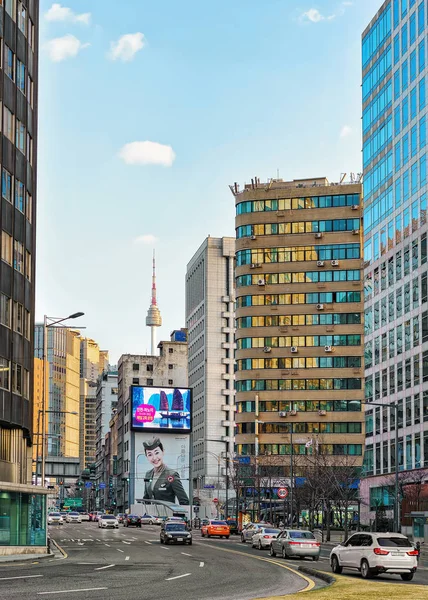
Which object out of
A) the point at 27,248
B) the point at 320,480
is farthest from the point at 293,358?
the point at 27,248

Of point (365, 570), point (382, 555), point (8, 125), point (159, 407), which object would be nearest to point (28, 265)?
point (8, 125)

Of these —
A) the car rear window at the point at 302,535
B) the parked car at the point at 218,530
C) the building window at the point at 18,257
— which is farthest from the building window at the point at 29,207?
the parked car at the point at 218,530

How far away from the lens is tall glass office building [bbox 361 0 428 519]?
8181 cm

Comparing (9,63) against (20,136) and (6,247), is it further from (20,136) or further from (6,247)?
(6,247)

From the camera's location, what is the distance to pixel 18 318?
5672 centimetres

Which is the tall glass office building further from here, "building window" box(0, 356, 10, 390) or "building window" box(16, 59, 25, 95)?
"building window" box(0, 356, 10, 390)

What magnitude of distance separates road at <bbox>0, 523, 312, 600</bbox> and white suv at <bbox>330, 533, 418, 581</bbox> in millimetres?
2306

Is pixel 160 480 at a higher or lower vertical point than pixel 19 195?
lower

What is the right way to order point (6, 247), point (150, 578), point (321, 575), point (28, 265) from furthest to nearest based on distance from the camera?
point (28, 265) → point (6, 247) → point (321, 575) → point (150, 578)

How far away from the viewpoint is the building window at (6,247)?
54.2m

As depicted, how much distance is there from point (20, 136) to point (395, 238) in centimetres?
4111

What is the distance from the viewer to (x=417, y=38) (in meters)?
84.4

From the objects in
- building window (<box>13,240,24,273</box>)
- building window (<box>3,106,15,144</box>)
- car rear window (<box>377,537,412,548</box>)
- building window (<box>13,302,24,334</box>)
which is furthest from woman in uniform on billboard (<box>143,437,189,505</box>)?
car rear window (<box>377,537,412,548</box>)

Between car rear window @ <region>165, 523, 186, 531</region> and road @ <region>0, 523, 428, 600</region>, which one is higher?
road @ <region>0, 523, 428, 600</region>
